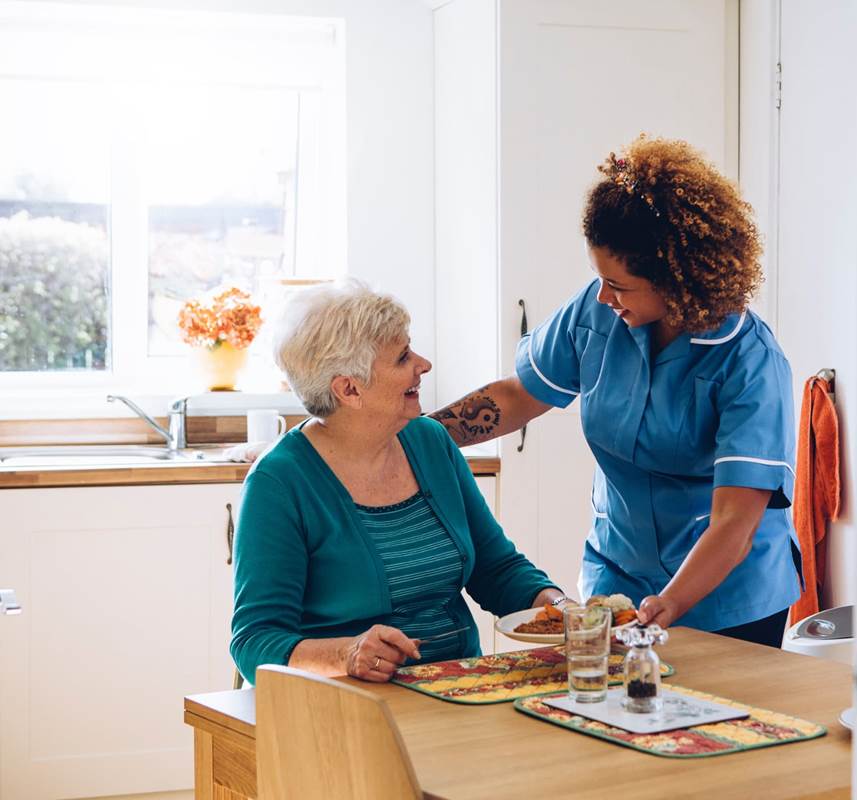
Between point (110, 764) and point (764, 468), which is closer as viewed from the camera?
point (764, 468)

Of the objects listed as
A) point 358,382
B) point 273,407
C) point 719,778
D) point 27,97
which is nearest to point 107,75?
point 27,97

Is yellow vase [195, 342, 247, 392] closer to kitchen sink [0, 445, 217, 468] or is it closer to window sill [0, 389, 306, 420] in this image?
window sill [0, 389, 306, 420]

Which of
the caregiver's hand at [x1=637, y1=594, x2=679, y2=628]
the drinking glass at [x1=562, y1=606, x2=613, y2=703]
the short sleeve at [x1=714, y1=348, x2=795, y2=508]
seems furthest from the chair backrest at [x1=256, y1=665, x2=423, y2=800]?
the short sleeve at [x1=714, y1=348, x2=795, y2=508]

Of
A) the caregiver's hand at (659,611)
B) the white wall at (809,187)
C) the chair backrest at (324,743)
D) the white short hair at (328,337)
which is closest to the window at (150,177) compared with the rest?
the white wall at (809,187)

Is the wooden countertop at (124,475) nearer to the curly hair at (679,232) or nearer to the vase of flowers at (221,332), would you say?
the vase of flowers at (221,332)

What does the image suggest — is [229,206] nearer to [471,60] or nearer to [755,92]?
[471,60]

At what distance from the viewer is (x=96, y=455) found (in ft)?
11.9

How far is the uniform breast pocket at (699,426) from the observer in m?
2.03

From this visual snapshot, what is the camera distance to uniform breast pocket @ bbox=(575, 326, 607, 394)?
2178 millimetres

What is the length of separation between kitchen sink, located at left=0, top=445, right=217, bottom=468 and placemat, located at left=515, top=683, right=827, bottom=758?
2.08 metres

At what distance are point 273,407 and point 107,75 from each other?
1.16m

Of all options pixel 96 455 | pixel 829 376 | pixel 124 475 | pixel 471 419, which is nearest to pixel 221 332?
pixel 96 455

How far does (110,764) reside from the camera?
10.4 ft

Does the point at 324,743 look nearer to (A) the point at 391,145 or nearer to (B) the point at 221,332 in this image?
(B) the point at 221,332
